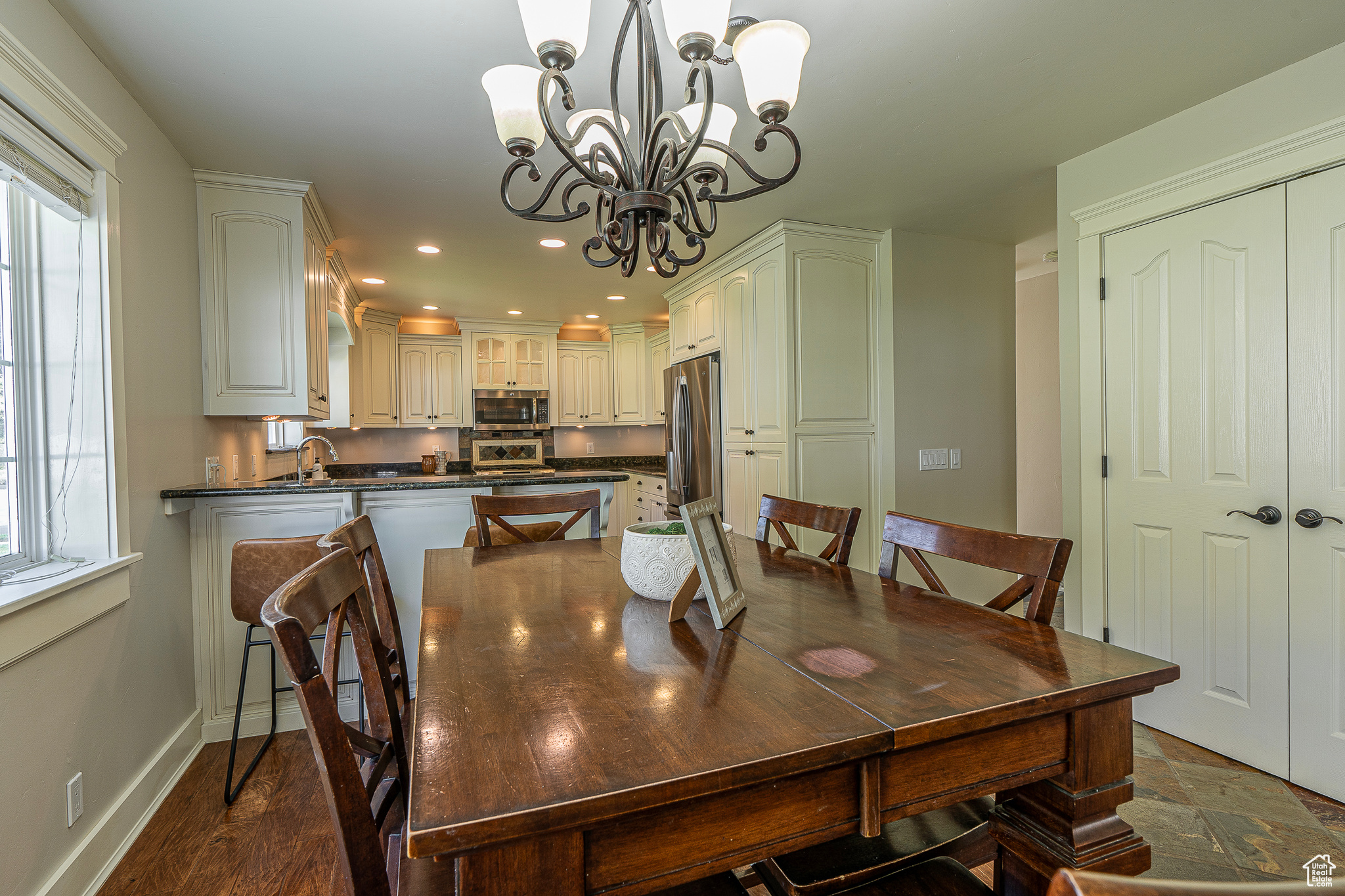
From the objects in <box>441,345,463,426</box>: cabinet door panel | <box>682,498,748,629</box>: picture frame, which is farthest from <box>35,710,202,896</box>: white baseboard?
<box>441,345,463,426</box>: cabinet door panel

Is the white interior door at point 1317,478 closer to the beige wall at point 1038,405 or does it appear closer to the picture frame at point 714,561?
the picture frame at point 714,561

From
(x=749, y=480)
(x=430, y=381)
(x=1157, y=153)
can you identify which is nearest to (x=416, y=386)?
(x=430, y=381)

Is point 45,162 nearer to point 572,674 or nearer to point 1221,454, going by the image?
point 572,674

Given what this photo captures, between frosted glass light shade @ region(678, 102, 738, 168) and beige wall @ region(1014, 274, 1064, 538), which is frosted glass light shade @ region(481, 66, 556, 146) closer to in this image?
frosted glass light shade @ region(678, 102, 738, 168)

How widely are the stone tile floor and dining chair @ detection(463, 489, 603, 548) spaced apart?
198 cm

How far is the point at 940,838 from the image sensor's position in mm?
1052

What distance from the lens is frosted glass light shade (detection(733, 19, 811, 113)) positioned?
4.43ft

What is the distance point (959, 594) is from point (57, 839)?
3.95m

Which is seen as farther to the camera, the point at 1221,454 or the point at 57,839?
the point at 1221,454

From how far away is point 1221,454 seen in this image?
2.27 m

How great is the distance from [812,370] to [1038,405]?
245 centimetres

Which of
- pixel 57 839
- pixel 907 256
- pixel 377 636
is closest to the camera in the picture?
pixel 377 636

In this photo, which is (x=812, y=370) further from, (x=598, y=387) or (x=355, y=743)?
(x=598, y=387)

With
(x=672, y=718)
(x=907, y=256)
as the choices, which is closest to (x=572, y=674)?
(x=672, y=718)
